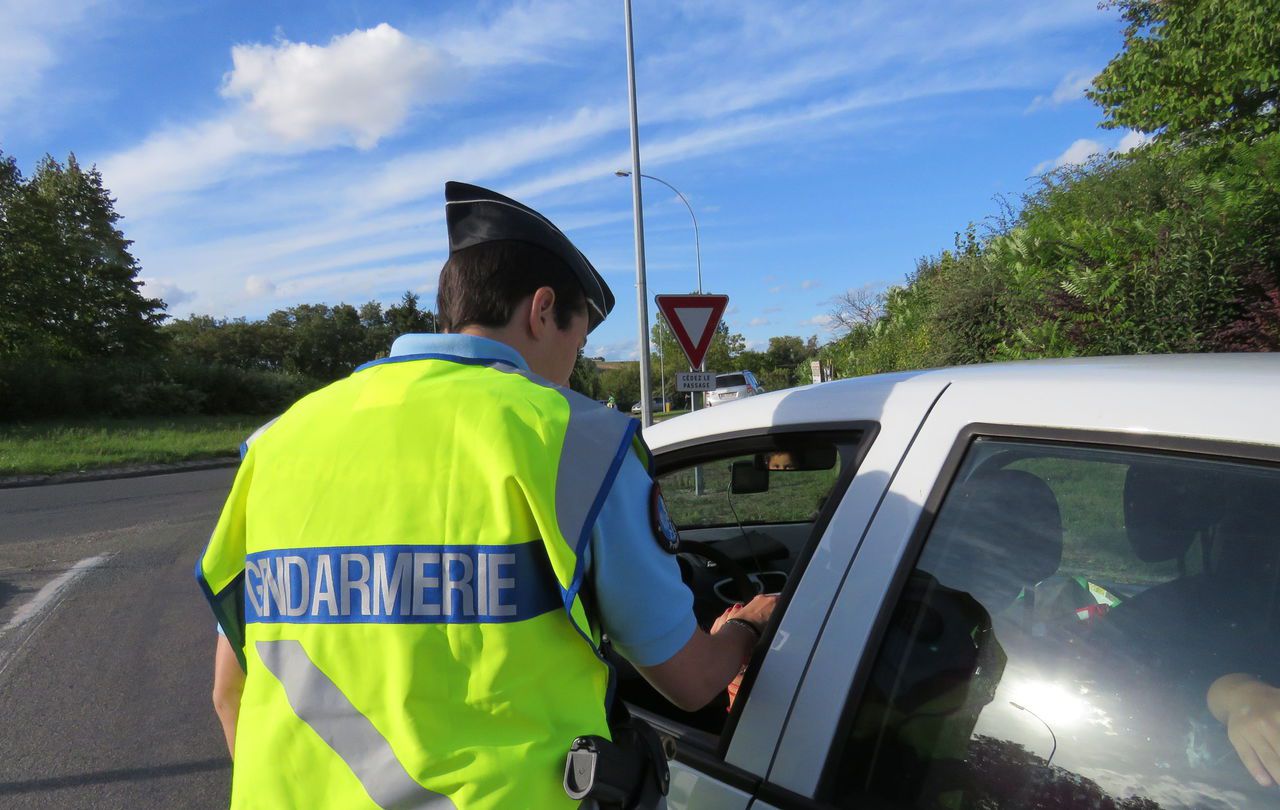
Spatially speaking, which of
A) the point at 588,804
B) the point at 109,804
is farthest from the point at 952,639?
the point at 109,804

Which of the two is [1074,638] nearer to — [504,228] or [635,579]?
[635,579]

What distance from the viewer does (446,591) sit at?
3.55 ft

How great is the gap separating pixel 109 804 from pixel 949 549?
3.74m

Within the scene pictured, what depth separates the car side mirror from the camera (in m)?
2.16

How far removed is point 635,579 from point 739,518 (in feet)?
6.50

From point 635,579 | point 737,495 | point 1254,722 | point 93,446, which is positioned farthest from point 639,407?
point 1254,722

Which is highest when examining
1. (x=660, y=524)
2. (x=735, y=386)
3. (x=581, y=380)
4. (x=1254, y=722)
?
(x=660, y=524)

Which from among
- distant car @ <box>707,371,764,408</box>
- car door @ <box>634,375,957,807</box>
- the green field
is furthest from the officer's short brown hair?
distant car @ <box>707,371,764,408</box>

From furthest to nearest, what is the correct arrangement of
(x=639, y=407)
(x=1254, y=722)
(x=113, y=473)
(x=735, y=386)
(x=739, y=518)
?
(x=639, y=407) < (x=735, y=386) < (x=113, y=473) < (x=739, y=518) < (x=1254, y=722)

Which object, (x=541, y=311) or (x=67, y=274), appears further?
(x=67, y=274)

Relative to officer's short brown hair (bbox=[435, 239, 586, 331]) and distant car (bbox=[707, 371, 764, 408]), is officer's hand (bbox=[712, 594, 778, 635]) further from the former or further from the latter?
distant car (bbox=[707, 371, 764, 408])

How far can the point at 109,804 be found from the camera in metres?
3.46

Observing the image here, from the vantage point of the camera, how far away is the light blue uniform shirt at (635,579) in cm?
115

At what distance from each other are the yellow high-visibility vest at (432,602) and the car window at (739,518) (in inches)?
19.0
